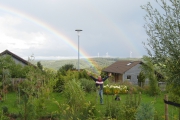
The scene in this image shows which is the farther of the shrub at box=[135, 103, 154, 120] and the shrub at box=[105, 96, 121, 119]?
the shrub at box=[105, 96, 121, 119]

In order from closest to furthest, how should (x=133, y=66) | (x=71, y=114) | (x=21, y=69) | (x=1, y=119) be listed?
(x=71, y=114)
(x=1, y=119)
(x=21, y=69)
(x=133, y=66)

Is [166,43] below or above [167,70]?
above

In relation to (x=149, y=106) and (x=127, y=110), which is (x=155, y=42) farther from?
(x=127, y=110)

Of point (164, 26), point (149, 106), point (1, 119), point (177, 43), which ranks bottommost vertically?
point (1, 119)

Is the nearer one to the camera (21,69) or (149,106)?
(149,106)

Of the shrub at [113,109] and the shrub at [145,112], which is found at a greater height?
the shrub at [145,112]

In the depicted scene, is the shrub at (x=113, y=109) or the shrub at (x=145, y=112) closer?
the shrub at (x=145, y=112)

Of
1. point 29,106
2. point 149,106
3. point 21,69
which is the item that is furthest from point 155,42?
point 21,69

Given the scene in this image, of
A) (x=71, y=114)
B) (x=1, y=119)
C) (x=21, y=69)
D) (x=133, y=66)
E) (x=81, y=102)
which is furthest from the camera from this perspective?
(x=133, y=66)

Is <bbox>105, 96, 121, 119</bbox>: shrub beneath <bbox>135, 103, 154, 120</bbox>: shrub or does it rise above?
beneath

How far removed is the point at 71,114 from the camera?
7.80m

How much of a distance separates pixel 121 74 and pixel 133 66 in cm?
208

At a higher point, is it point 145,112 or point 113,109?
point 145,112

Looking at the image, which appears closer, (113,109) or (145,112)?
(145,112)
